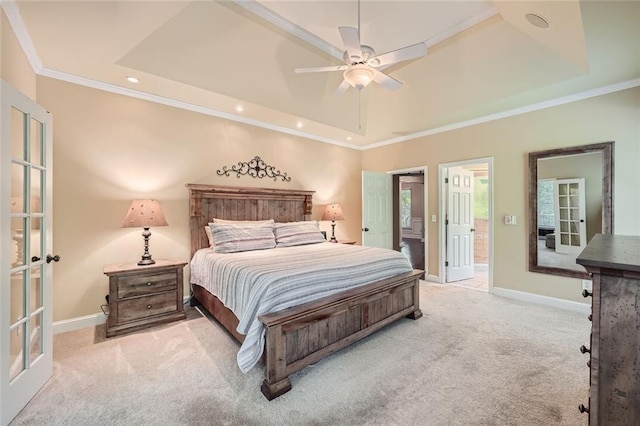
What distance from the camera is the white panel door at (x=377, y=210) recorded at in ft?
16.2

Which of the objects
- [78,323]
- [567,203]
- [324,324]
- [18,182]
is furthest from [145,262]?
[567,203]

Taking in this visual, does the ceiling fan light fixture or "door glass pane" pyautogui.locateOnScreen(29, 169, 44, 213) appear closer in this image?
"door glass pane" pyautogui.locateOnScreen(29, 169, 44, 213)

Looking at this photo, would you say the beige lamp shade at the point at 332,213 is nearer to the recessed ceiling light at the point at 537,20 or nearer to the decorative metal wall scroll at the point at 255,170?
the decorative metal wall scroll at the point at 255,170

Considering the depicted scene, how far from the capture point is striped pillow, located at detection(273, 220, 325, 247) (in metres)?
3.80

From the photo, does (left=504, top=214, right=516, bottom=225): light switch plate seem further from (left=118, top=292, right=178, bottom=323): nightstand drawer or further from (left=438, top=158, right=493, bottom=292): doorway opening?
(left=118, top=292, right=178, bottom=323): nightstand drawer

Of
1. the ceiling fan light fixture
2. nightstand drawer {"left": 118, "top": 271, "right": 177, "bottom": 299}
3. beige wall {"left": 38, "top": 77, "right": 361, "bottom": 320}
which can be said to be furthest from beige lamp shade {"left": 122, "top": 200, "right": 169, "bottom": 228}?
the ceiling fan light fixture

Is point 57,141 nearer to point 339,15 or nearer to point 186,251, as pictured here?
point 186,251

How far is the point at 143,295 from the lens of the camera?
2.84 metres

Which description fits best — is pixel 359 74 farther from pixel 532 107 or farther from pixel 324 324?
pixel 532 107

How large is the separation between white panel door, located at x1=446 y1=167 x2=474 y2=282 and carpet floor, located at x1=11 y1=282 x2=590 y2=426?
186cm

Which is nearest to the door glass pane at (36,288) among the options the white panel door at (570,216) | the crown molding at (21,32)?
the crown molding at (21,32)

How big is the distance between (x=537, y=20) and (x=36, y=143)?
4012mm

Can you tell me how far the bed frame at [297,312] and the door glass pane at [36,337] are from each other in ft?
4.25

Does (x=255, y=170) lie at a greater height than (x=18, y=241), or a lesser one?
greater
